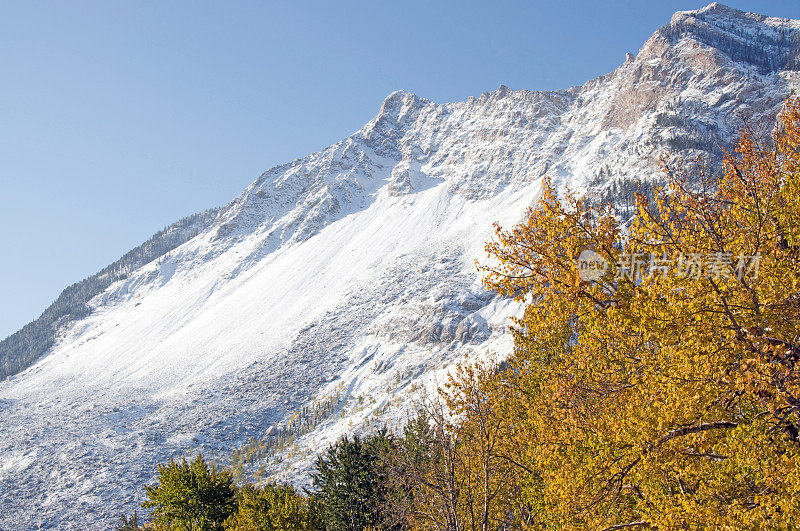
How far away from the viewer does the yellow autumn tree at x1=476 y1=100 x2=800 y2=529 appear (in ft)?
25.5

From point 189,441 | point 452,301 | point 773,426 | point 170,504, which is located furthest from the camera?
point 452,301

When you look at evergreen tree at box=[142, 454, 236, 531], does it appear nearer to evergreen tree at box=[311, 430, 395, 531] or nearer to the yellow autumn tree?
evergreen tree at box=[311, 430, 395, 531]

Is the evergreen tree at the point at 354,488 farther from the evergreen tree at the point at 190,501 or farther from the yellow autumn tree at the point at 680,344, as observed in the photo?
the yellow autumn tree at the point at 680,344

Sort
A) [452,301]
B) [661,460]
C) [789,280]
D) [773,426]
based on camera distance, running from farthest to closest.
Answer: [452,301] → [661,460] → [773,426] → [789,280]

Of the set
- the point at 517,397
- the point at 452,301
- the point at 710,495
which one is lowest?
the point at 710,495

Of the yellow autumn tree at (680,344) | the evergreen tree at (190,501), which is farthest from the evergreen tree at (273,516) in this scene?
the yellow autumn tree at (680,344)

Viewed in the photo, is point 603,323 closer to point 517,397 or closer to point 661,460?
point 661,460

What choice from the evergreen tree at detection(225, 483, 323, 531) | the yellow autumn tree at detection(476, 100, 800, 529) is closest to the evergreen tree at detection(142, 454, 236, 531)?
the evergreen tree at detection(225, 483, 323, 531)

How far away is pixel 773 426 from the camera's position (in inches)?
319

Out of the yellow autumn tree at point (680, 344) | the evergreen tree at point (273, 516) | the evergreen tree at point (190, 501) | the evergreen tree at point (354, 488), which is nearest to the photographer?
the yellow autumn tree at point (680, 344)

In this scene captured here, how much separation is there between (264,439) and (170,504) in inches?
4576

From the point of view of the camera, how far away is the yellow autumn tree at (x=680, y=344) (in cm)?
778

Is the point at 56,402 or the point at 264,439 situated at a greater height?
the point at 56,402

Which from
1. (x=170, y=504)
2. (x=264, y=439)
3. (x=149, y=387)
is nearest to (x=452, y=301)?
(x=264, y=439)
